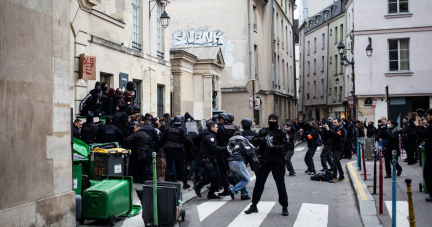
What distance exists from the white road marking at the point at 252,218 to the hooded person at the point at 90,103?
555 cm

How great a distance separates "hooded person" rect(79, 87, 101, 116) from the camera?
13.1 metres

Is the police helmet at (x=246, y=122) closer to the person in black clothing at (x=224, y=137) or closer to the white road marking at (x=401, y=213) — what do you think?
the person in black clothing at (x=224, y=137)

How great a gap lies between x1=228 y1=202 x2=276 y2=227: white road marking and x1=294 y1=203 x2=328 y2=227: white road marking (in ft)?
2.04

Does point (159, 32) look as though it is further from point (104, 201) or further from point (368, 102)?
point (368, 102)

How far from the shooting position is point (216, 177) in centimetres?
1105

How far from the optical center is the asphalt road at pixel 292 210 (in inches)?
334

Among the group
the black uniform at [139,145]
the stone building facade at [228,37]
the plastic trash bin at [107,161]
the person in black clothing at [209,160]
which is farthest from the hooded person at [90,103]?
the stone building facade at [228,37]

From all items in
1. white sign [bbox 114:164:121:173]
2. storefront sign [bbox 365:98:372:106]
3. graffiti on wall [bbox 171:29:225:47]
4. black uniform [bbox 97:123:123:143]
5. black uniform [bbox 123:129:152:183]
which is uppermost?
graffiti on wall [bbox 171:29:225:47]

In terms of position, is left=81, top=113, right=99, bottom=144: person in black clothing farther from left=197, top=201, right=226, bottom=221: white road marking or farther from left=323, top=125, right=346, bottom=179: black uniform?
left=323, top=125, right=346, bottom=179: black uniform

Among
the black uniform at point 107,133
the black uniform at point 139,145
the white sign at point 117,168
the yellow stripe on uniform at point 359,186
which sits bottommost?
the yellow stripe on uniform at point 359,186

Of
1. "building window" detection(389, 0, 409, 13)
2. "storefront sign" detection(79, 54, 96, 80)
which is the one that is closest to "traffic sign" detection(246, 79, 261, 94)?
"storefront sign" detection(79, 54, 96, 80)

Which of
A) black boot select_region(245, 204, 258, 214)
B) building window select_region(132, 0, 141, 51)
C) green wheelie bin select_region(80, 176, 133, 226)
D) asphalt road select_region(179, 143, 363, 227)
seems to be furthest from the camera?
building window select_region(132, 0, 141, 51)

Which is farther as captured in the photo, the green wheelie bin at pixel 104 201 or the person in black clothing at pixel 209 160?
the person in black clothing at pixel 209 160

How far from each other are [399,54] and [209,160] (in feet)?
75.6
